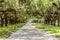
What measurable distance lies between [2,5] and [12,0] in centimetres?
320

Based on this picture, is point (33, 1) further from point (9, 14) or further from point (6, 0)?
point (9, 14)

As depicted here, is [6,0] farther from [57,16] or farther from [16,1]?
[57,16]

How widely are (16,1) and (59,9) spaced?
1790cm

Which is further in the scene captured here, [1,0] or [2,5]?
[2,5]

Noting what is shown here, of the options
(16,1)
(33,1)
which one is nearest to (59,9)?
(33,1)

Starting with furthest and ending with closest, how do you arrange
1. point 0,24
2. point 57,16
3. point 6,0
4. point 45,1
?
1. point 0,24
2. point 57,16
3. point 45,1
4. point 6,0

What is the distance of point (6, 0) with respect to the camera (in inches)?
838

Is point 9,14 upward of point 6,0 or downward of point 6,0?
downward

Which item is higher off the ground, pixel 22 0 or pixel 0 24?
pixel 22 0

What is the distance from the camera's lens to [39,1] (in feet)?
79.0

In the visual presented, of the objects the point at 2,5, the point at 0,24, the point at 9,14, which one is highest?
the point at 2,5

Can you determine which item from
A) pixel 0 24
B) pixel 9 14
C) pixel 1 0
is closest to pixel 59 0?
pixel 1 0

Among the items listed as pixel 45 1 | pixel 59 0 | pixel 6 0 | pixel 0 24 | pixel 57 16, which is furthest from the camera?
pixel 0 24

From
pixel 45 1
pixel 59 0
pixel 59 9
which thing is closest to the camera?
pixel 45 1
